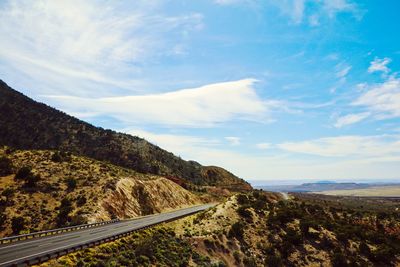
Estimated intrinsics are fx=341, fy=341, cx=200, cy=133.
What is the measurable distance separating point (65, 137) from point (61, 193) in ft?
208

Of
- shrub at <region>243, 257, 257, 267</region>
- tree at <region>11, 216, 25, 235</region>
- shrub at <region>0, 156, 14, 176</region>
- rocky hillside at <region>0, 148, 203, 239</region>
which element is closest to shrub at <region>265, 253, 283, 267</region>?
shrub at <region>243, 257, 257, 267</region>

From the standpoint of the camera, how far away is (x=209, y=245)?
4253 centimetres

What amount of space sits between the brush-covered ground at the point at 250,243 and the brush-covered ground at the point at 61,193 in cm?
1072

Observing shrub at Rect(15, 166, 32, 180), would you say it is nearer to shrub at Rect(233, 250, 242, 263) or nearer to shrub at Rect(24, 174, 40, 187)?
shrub at Rect(24, 174, 40, 187)

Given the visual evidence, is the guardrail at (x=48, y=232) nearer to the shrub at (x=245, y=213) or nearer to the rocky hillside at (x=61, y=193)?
the rocky hillside at (x=61, y=193)

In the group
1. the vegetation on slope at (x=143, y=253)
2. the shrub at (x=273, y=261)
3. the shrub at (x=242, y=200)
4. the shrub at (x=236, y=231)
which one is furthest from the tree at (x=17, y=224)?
the shrub at (x=242, y=200)

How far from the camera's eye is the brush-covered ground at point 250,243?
3350 cm

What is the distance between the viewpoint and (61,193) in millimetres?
49969

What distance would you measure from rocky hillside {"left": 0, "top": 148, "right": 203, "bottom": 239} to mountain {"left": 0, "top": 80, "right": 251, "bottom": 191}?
119ft

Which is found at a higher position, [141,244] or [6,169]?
[6,169]

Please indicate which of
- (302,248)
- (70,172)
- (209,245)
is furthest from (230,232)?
(70,172)

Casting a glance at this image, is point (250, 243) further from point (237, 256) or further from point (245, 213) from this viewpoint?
point (245, 213)

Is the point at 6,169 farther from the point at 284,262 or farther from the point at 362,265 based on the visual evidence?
the point at 362,265

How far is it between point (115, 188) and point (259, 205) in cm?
2605
